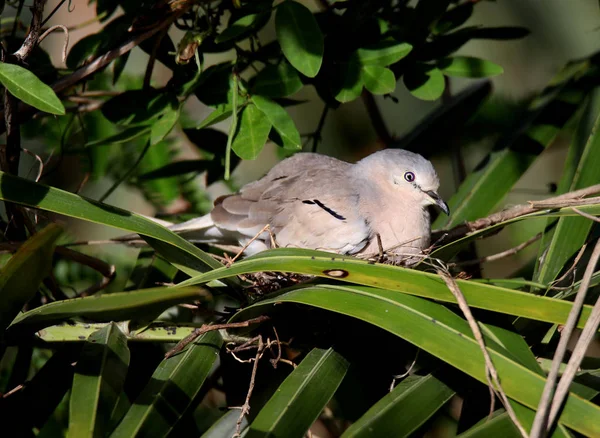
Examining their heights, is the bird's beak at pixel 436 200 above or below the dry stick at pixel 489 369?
below

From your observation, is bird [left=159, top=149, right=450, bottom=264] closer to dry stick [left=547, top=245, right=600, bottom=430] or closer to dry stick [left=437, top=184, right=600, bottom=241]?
dry stick [left=437, top=184, right=600, bottom=241]

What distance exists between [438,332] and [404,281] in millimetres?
144

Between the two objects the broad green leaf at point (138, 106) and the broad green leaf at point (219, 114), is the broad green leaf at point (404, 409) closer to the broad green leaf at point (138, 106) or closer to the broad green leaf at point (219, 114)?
the broad green leaf at point (219, 114)

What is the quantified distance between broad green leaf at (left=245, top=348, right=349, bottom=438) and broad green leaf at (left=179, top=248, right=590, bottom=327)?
0.86 feet

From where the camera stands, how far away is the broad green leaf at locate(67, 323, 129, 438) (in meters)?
1.36

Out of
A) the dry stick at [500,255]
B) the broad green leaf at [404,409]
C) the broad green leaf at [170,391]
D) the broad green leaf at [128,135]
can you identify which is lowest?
the dry stick at [500,255]

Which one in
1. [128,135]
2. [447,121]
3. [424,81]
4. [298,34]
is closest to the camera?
[298,34]

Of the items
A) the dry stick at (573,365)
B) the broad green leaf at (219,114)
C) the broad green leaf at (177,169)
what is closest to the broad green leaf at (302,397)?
the dry stick at (573,365)

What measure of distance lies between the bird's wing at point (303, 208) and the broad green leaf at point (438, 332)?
2.05 ft

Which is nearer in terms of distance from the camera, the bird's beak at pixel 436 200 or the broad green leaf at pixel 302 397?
the broad green leaf at pixel 302 397

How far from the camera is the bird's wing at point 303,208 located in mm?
2318

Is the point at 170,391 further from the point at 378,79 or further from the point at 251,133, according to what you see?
the point at 378,79

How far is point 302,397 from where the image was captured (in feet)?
5.20

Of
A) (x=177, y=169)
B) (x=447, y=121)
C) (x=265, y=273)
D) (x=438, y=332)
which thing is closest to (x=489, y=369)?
(x=438, y=332)
